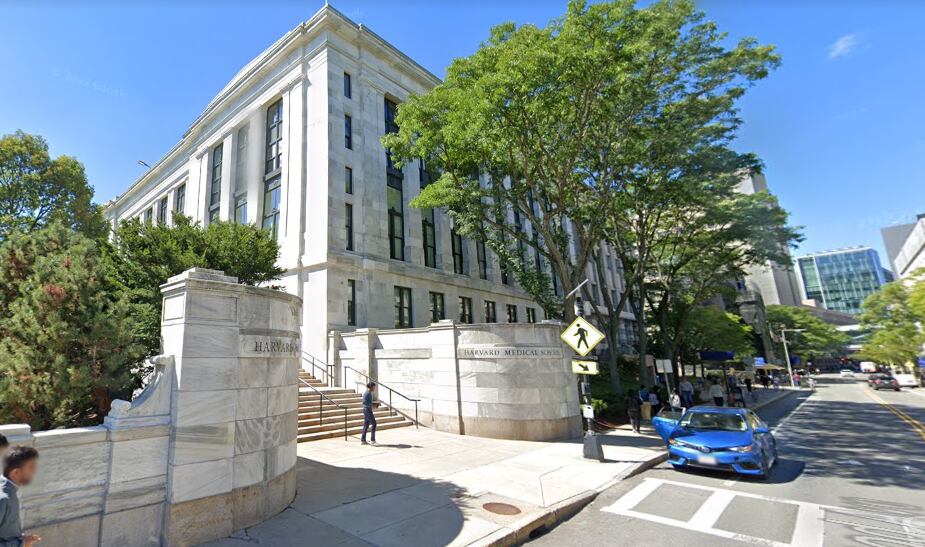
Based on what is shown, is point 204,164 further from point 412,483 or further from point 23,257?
point 412,483

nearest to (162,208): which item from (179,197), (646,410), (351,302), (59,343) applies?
(179,197)

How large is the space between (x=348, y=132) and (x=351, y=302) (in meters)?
10.1

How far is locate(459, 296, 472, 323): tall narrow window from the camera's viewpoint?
27816mm

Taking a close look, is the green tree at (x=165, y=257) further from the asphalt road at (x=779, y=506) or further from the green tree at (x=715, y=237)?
the green tree at (x=715, y=237)

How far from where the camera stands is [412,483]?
28.0ft

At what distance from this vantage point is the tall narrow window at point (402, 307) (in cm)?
2380

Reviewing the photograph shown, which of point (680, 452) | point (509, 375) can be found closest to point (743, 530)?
point (680, 452)

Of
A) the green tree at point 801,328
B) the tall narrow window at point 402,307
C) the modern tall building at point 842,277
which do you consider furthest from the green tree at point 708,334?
the modern tall building at point 842,277

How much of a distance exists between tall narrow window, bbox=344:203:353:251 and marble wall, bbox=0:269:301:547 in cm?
1559

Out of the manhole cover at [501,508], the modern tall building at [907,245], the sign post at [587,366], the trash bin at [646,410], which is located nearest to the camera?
the manhole cover at [501,508]

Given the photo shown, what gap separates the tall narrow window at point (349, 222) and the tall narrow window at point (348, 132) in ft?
12.0

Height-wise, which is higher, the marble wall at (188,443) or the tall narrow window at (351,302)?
the tall narrow window at (351,302)

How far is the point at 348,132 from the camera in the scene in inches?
947

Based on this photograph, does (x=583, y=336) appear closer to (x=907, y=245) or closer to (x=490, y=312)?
(x=490, y=312)
